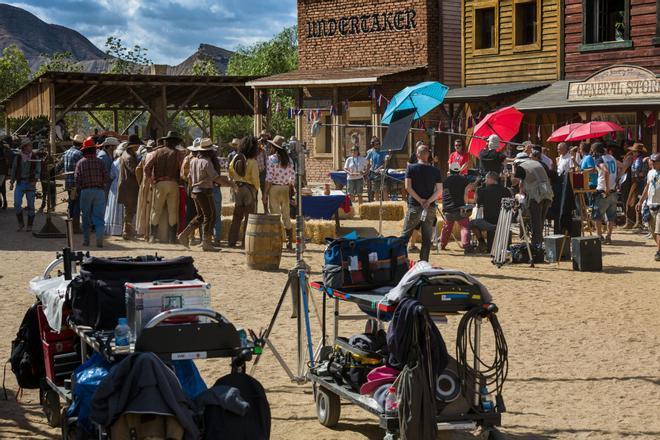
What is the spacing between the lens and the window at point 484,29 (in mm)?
29688

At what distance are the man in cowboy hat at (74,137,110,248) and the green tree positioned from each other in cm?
4052

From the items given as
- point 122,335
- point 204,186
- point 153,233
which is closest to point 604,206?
point 204,186

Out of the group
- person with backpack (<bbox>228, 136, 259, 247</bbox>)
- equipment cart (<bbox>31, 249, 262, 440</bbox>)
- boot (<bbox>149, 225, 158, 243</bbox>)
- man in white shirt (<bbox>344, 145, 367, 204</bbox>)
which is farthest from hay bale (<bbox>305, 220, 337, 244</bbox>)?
equipment cart (<bbox>31, 249, 262, 440</bbox>)

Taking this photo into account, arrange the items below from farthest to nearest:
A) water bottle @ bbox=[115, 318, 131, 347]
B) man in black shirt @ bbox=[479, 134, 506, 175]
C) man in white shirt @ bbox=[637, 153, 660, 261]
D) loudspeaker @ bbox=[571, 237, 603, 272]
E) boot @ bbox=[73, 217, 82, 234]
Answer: boot @ bbox=[73, 217, 82, 234] < man in black shirt @ bbox=[479, 134, 506, 175] < man in white shirt @ bbox=[637, 153, 660, 261] < loudspeaker @ bbox=[571, 237, 603, 272] < water bottle @ bbox=[115, 318, 131, 347]

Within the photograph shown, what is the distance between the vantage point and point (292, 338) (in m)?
10.0

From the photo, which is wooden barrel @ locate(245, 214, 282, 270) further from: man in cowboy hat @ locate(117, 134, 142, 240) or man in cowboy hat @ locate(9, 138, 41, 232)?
man in cowboy hat @ locate(9, 138, 41, 232)

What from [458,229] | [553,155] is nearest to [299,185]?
[458,229]

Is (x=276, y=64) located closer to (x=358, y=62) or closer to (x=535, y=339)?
(x=358, y=62)

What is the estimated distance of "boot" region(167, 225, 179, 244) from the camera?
1795 cm

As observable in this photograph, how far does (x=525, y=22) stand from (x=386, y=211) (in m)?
9.13

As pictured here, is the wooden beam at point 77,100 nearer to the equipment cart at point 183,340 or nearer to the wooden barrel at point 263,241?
the wooden barrel at point 263,241

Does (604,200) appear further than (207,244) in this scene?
Yes

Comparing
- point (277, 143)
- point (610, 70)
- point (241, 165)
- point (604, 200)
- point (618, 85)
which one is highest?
point (610, 70)

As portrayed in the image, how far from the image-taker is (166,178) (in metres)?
17.2
